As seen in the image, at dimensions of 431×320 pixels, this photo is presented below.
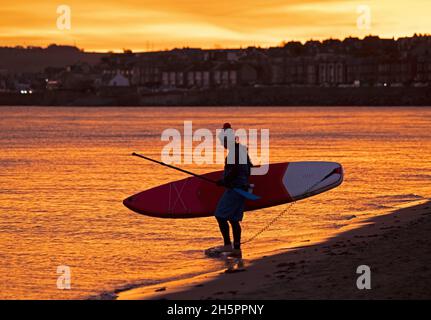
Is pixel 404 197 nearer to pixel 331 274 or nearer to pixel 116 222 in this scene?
pixel 116 222

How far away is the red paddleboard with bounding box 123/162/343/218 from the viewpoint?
17.9 m

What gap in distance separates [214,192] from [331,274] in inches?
221

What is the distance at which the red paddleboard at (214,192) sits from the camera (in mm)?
17875

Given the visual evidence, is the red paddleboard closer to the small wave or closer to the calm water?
the calm water

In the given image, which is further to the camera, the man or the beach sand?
the man

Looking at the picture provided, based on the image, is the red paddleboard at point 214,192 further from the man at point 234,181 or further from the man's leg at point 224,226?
the man at point 234,181

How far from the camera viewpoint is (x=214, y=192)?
17719 mm

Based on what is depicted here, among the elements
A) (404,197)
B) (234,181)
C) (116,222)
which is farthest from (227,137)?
(404,197)

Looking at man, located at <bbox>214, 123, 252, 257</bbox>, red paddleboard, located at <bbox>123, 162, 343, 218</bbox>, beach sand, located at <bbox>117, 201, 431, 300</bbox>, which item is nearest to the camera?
beach sand, located at <bbox>117, 201, 431, 300</bbox>

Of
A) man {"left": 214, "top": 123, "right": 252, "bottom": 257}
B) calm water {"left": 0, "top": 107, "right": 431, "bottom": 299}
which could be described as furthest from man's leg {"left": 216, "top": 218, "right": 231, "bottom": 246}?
calm water {"left": 0, "top": 107, "right": 431, "bottom": 299}

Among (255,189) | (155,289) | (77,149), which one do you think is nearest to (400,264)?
(155,289)

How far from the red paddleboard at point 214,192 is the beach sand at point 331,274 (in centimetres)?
182

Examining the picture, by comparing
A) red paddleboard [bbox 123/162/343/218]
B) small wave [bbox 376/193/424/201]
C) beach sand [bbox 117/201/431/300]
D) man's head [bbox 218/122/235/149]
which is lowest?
small wave [bbox 376/193/424/201]

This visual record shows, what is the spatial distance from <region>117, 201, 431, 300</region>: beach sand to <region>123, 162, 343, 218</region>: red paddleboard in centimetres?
182
